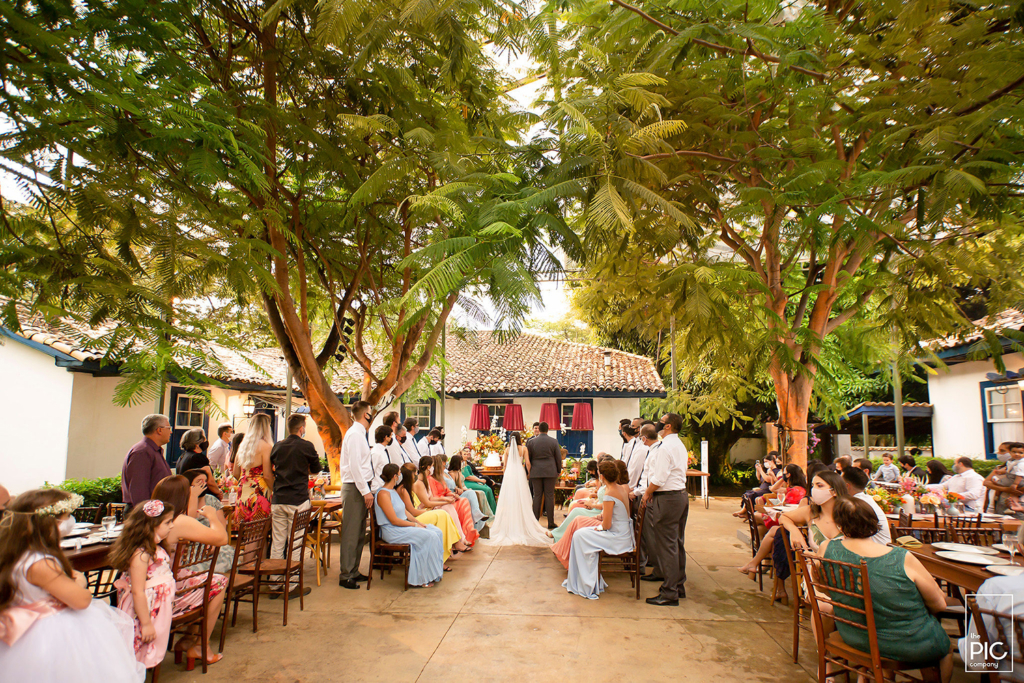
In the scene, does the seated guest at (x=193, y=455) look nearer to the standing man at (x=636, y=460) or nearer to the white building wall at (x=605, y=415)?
the standing man at (x=636, y=460)

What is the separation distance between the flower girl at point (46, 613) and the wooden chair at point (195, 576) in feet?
2.84

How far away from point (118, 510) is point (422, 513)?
3476 mm

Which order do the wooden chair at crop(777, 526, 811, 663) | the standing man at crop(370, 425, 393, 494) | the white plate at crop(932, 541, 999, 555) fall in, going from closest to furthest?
the white plate at crop(932, 541, 999, 555), the wooden chair at crop(777, 526, 811, 663), the standing man at crop(370, 425, 393, 494)

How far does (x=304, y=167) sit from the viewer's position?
6.25 m

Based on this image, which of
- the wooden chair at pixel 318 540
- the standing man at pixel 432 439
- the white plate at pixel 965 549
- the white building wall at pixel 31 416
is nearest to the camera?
the white plate at pixel 965 549

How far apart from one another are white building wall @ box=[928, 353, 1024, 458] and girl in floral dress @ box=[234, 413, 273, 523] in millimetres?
12383

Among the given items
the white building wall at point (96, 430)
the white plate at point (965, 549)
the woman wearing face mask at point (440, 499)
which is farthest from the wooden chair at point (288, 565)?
the white building wall at point (96, 430)

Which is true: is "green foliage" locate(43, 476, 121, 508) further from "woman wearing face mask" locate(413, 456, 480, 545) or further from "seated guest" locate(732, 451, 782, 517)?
"seated guest" locate(732, 451, 782, 517)

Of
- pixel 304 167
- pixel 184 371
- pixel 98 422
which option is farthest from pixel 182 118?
pixel 98 422

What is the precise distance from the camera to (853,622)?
342 centimetres

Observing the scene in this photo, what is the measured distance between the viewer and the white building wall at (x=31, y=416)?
9.77 meters

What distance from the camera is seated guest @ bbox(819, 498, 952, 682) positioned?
327 centimetres

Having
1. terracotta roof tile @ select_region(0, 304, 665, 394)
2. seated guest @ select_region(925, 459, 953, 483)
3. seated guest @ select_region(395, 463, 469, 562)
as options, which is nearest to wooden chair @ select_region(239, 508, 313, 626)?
seated guest @ select_region(395, 463, 469, 562)

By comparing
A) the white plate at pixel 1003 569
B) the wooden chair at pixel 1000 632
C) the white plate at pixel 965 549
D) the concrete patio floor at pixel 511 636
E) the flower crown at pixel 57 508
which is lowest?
the concrete patio floor at pixel 511 636
